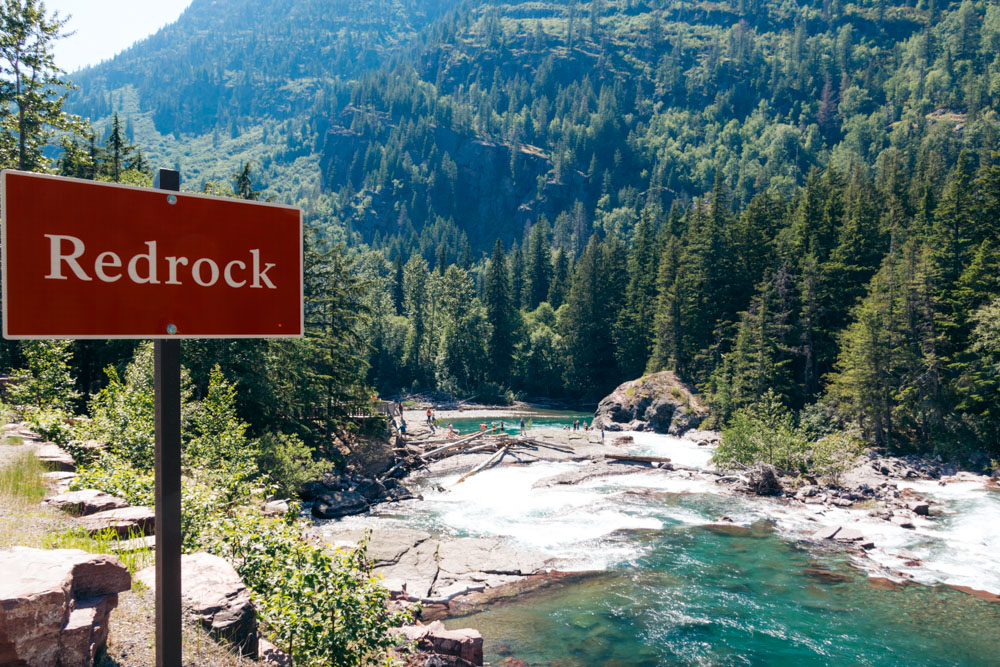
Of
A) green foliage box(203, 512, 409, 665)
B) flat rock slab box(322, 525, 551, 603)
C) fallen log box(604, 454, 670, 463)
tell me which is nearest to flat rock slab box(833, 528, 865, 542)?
flat rock slab box(322, 525, 551, 603)

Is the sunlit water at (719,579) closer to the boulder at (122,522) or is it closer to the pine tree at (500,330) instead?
the boulder at (122,522)

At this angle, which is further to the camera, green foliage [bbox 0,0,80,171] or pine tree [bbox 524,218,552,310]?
pine tree [bbox 524,218,552,310]

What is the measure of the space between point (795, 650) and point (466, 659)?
29.1 feet

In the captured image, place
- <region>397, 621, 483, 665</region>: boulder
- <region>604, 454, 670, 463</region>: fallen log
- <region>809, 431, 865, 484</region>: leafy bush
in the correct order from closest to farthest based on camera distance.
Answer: <region>397, 621, 483, 665</region>: boulder
<region>809, 431, 865, 484</region>: leafy bush
<region>604, 454, 670, 463</region>: fallen log

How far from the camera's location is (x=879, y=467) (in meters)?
33.9

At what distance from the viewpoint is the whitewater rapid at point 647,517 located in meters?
21.5

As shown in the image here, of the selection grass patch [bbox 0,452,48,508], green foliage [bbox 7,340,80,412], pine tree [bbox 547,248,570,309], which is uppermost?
pine tree [bbox 547,248,570,309]

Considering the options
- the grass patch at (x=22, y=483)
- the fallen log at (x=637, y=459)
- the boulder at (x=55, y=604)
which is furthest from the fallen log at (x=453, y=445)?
the boulder at (x=55, y=604)

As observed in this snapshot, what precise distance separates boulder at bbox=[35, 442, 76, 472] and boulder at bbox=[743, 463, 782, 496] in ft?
94.7

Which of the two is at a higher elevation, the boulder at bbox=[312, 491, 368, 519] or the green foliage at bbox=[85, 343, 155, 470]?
the green foliage at bbox=[85, 343, 155, 470]

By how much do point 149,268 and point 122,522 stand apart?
609 centimetres

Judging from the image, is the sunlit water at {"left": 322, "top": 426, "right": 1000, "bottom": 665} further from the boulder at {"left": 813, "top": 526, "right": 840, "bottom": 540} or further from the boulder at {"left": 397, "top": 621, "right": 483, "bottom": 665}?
the boulder at {"left": 397, "top": 621, "right": 483, "bottom": 665}

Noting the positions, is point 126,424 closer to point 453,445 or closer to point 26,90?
point 26,90

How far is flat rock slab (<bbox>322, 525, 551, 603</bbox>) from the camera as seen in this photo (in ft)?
60.1
